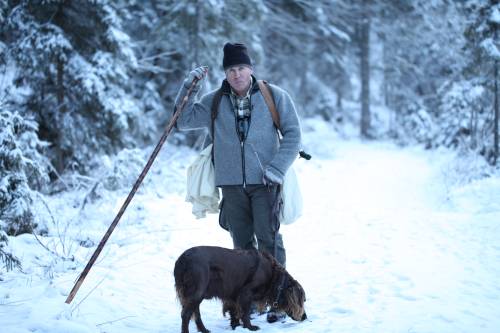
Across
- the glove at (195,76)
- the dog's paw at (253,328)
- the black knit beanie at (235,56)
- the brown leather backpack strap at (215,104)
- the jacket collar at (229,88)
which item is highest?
the black knit beanie at (235,56)

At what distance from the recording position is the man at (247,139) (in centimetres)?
395

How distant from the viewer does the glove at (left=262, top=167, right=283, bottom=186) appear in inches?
150

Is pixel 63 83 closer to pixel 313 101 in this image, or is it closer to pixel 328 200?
pixel 328 200

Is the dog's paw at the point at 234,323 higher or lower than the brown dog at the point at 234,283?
lower

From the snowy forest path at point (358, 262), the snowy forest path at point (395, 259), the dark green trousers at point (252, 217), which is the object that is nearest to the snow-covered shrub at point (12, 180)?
the snowy forest path at point (358, 262)

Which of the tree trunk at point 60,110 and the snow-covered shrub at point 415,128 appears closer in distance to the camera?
the tree trunk at point 60,110

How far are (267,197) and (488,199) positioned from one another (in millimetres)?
5226

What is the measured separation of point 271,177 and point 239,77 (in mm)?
900

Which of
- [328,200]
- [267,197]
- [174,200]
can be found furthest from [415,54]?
[267,197]

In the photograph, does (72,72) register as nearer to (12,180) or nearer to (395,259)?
(12,180)

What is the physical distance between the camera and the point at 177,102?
4152 millimetres

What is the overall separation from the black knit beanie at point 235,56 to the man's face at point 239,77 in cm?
3

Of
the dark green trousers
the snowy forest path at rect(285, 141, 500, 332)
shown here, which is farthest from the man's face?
the snowy forest path at rect(285, 141, 500, 332)

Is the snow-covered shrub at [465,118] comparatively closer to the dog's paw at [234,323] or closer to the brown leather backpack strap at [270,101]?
the brown leather backpack strap at [270,101]
